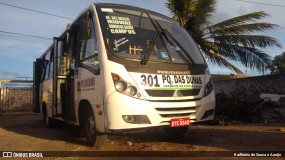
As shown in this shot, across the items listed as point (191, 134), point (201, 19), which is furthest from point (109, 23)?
point (201, 19)

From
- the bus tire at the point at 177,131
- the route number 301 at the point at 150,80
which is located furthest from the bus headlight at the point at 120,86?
the bus tire at the point at 177,131

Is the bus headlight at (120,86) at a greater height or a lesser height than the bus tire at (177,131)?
greater

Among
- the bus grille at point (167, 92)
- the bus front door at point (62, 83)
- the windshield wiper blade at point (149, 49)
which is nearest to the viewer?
the bus grille at point (167, 92)

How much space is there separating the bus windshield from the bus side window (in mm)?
321

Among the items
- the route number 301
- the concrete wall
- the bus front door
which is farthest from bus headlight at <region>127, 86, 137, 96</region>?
the concrete wall

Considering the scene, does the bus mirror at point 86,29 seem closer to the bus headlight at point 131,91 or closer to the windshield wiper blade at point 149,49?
the windshield wiper blade at point 149,49

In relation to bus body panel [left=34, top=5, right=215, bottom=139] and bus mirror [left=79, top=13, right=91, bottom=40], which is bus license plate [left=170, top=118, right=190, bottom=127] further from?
bus mirror [left=79, top=13, right=91, bottom=40]

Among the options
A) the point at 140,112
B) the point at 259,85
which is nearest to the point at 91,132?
the point at 140,112

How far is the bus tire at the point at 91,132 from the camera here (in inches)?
245

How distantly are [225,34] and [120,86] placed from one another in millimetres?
11193

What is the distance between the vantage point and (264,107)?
35.6 feet

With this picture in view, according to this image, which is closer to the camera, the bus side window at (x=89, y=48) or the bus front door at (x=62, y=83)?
the bus side window at (x=89, y=48)

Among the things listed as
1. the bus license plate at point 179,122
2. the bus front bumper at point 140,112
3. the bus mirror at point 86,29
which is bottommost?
the bus license plate at point 179,122

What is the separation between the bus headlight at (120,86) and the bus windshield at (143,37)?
535mm
